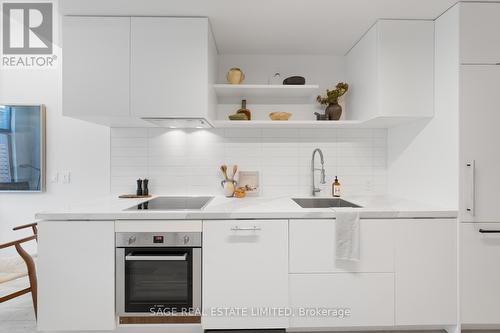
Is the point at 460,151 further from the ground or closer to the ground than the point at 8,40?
closer to the ground

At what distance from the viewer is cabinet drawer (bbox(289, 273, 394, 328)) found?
1834mm

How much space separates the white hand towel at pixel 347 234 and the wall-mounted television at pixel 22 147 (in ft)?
8.83

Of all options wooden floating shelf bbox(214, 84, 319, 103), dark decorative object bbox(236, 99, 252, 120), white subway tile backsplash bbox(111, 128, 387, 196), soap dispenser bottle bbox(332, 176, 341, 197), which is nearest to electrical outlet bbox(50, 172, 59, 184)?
white subway tile backsplash bbox(111, 128, 387, 196)

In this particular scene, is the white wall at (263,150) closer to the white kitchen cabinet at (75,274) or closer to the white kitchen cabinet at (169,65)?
the white kitchen cabinet at (169,65)

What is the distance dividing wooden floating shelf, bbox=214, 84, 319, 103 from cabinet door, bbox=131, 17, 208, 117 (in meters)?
0.33

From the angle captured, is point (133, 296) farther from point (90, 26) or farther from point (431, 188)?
point (431, 188)

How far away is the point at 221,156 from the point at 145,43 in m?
1.10

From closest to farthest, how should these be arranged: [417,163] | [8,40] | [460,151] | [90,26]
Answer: [460,151], [90,26], [417,163], [8,40]

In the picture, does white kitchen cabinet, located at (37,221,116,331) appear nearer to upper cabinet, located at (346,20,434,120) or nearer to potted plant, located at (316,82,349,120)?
potted plant, located at (316,82,349,120)

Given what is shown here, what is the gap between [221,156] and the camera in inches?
103

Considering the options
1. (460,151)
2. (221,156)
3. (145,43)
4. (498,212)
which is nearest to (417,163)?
(460,151)

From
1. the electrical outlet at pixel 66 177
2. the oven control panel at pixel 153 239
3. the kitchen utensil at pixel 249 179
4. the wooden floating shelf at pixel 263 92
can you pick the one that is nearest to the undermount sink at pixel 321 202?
the kitchen utensil at pixel 249 179

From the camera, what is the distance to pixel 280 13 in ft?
6.38

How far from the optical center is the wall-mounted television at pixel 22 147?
2643 mm
